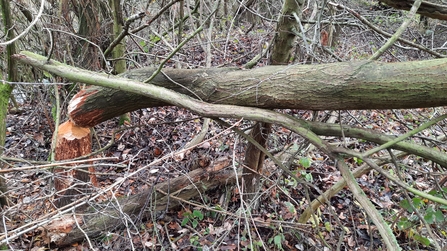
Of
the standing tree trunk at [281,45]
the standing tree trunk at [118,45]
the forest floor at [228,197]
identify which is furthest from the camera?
the standing tree trunk at [118,45]

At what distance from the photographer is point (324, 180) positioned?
370cm

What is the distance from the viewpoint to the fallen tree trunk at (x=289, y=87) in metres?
1.45

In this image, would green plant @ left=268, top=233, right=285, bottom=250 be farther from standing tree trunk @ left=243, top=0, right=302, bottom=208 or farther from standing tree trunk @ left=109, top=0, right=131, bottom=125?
standing tree trunk @ left=109, top=0, right=131, bottom=125

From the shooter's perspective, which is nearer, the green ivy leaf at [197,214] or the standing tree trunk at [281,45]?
the standing tree trunk at [281,45]

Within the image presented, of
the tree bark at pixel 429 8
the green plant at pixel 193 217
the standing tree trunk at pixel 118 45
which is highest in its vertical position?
the tree bark at pixel 429 8

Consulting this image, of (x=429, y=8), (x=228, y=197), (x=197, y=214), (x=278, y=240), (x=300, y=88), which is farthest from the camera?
(x=228, y=197)

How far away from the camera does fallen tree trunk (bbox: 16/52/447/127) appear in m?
1.45

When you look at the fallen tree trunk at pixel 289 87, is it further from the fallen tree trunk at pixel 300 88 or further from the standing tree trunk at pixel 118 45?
the standing tree trunk at pixel 118 45

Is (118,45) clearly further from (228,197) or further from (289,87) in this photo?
(289,87)

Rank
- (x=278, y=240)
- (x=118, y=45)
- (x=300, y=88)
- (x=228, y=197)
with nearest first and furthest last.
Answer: (x=300, y=88), (x=278, y=240), (x=228, y=197), (x=118, y=45)

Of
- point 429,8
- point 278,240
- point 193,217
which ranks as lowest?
point 193,217

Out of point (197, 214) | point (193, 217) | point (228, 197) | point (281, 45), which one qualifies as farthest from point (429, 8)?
point (193, 217)

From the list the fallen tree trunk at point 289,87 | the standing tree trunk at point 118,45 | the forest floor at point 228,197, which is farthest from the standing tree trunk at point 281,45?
the standing tree trunk at point 118,45

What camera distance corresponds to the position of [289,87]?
1828 mm
